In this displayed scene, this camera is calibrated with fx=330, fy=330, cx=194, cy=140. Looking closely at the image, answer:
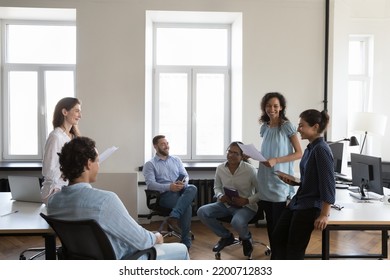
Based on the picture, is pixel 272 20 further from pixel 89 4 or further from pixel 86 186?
pixel 86 186

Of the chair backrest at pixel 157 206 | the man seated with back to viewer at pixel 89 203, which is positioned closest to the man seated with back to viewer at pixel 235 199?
the chair backrest at pixel 157 206

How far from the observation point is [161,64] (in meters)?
4.36

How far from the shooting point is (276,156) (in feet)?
7.84

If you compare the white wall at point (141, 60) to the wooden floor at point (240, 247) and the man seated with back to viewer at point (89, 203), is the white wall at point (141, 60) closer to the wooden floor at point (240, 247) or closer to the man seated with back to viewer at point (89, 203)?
the wooden floor at point (240, 247)

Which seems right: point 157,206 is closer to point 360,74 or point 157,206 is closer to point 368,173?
point 368,173

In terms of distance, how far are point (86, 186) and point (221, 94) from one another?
324 cm

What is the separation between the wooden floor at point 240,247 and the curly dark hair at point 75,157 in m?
1.81

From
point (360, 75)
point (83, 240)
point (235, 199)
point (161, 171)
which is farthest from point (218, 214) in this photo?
point (360, 75)

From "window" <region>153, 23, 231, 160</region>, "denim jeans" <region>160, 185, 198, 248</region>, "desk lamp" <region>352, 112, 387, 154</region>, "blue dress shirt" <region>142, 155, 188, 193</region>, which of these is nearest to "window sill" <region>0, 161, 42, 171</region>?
"blue dress shirt" <region>142, 155, 188, 193</region>

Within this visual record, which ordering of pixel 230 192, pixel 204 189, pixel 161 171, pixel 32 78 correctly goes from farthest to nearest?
pixel 32 78 → pixel 204 189 → pixel 161 171 → pixel 230 192

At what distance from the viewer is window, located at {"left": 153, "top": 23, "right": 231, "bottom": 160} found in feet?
14.3

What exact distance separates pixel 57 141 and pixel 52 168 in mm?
166

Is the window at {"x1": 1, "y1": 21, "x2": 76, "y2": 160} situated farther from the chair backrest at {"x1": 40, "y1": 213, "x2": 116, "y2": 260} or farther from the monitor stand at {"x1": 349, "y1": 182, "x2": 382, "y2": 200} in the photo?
A: the monitor stand at {"x1": 349, "y1": 182, "x2": 382, "y2": 200}
